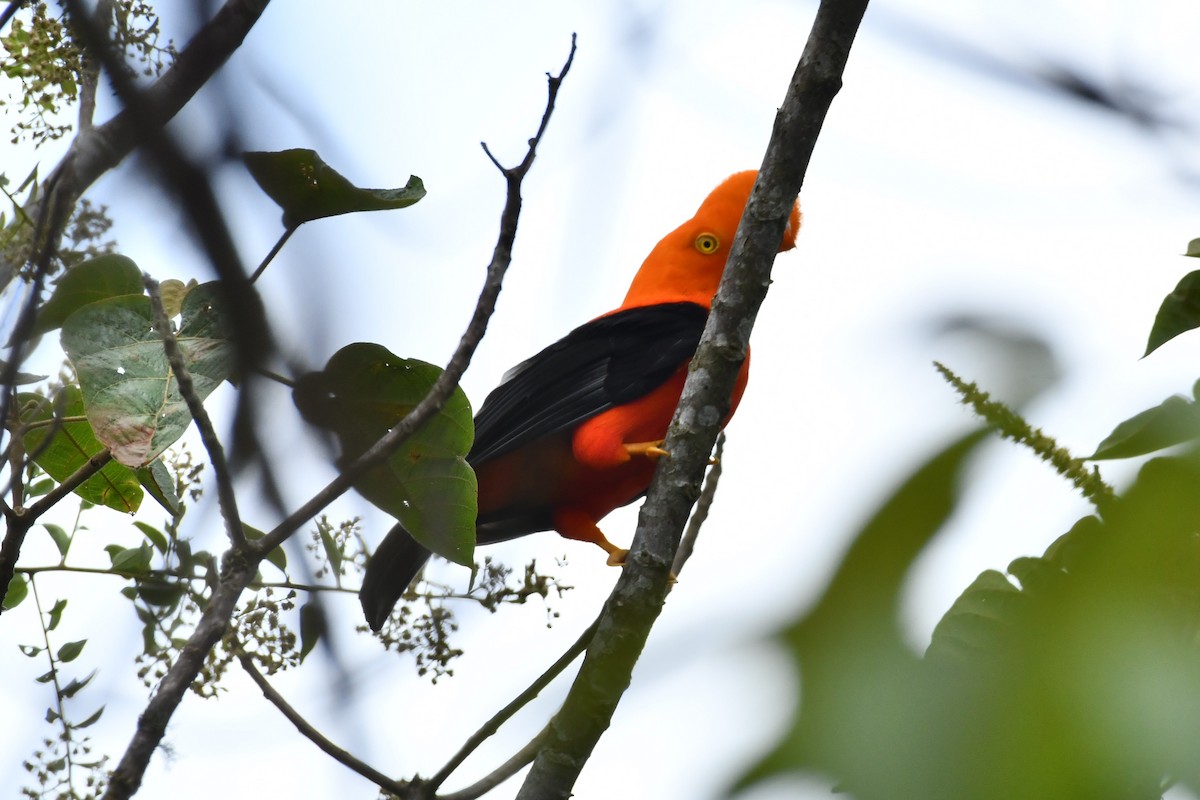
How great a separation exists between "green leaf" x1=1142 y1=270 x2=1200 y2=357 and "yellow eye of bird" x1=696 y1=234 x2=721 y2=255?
334 centimetres

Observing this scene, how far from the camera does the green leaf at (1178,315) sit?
1.20 m

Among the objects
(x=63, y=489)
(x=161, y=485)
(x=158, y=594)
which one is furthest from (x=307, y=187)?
(x=158, y=594)

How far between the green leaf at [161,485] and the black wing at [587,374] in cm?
145

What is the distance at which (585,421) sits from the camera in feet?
13.2

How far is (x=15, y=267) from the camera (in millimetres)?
2248

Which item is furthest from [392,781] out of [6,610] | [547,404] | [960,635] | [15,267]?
[960,635]

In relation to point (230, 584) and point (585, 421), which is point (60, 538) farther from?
point (585, 421)

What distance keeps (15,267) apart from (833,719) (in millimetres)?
2166

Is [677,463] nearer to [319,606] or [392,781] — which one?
[392,781]

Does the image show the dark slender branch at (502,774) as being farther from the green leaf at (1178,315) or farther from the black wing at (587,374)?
the green leaf at (1178,315)

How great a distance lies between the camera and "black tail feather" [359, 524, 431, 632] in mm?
3057

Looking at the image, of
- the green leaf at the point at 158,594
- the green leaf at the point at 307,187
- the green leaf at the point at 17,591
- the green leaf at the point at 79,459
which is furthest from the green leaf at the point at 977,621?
the green leaf at the point at 17,591

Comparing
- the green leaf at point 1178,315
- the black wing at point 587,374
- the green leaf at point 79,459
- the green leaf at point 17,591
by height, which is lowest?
the green leaf at point 1178,315

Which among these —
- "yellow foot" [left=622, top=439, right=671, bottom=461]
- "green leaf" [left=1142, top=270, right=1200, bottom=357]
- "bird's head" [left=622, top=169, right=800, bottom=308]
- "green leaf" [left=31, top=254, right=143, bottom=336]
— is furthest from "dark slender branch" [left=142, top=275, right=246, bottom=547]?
"bird's head" [left=622, top=169, right=800, bottom=308]
